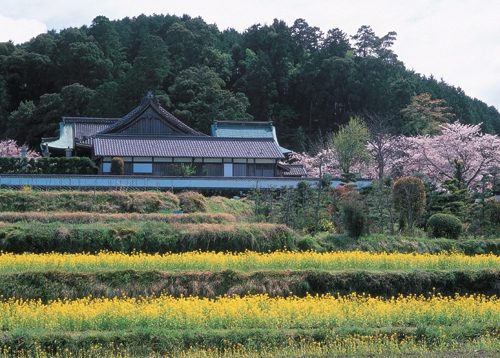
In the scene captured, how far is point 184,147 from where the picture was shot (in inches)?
1184

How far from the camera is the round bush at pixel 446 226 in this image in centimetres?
1766

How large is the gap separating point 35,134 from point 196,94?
13.4 metres

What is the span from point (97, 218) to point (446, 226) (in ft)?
34.8

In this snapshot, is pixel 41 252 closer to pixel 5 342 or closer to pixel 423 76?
A: pixel 5 342

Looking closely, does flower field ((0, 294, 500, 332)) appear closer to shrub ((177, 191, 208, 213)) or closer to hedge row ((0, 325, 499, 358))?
hedge row ((0, 325, 499, 358))

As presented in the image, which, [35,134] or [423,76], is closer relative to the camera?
[35,134]

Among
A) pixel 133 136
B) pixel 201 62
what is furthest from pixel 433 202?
pixel 201 62

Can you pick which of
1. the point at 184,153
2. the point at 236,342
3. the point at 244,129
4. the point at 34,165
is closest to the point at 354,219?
the point at 236,342

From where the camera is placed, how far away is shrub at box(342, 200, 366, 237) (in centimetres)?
1673

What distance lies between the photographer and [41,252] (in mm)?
14789

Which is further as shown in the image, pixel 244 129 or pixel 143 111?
pixel 244 129

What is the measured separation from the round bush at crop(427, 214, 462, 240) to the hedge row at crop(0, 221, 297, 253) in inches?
187

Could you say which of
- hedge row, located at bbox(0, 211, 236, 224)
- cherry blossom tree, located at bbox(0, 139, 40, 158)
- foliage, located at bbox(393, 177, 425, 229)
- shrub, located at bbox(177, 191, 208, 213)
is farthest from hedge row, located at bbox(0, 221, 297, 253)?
cherry blossom tree, located at bbox(0, 139, 40, 158)

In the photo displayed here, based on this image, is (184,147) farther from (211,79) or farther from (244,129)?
(211,79)
